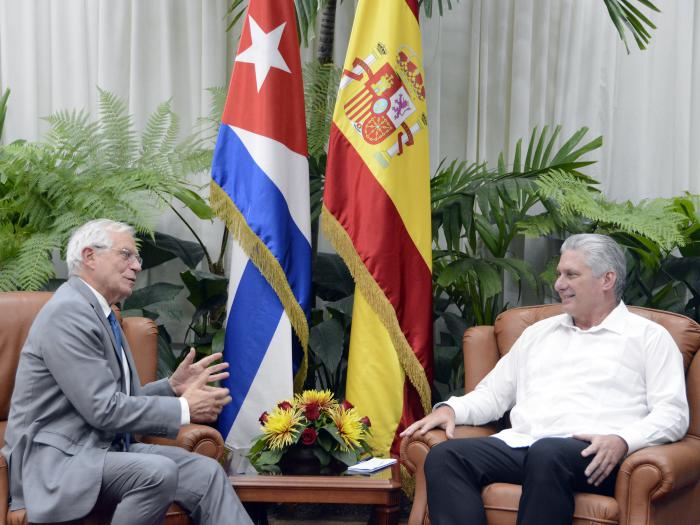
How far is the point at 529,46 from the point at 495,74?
210 millimetres

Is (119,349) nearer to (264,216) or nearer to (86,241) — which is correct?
(86,241)

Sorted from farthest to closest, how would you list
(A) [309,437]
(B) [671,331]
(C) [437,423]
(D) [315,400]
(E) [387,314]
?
(E) [387,314] < (B) [671,331] < (C) [437,423] < (D) [315,400] < (A) [309,437]

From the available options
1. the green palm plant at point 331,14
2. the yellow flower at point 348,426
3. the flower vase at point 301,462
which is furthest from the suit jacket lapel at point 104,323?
the green palm plant at point 331,14

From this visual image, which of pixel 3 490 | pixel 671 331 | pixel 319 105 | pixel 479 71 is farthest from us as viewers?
pixel 479 71

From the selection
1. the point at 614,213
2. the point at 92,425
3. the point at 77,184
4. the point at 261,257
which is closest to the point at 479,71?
the point at 614,213

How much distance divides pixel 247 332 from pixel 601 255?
1.30 metres

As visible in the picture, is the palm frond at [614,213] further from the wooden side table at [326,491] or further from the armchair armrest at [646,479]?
the wooden side table at [326,491]

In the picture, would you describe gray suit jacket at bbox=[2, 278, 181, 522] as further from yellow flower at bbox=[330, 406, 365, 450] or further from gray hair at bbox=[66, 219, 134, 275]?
yellow flower at bbox=[330, 406, 365, 450]

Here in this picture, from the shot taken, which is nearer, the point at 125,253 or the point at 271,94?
the point at 125,253

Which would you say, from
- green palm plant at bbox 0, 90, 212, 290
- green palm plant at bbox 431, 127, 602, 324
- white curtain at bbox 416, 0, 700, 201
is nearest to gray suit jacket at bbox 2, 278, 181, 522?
green palm plant at bbox 0, 90, 212, 290

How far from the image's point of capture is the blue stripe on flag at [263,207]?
3.29m

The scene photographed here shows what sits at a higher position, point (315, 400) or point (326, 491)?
point (315, 400)

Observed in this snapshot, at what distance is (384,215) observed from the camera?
3303mm

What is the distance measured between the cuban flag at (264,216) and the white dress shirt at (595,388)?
0.77 m
